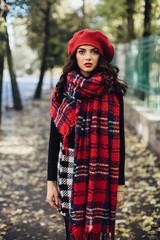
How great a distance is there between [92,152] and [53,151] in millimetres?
384

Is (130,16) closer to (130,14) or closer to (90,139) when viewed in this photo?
(130,14)

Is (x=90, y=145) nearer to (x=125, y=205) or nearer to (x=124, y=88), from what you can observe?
(x=124, y=88)

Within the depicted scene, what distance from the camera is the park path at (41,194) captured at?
3.69 metres

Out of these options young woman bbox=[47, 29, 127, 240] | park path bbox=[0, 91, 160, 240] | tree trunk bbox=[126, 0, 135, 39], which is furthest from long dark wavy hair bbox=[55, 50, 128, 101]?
tree trunk bbox=[126, 0, 135, 39]

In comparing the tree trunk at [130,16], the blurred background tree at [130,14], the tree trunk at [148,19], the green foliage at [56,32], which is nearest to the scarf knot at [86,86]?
the blurred background tree at [130,14]

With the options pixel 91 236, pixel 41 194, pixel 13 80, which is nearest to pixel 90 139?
pixel 91 236

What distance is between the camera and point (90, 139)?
82.0 inches

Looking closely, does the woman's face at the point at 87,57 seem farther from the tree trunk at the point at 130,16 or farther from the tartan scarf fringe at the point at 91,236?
the tree trunk at the point at 130,16

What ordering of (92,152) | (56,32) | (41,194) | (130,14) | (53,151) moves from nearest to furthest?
(92,152), (53,151), (41,194), (130,14), (56,32)

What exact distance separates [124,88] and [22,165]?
14.9 ft

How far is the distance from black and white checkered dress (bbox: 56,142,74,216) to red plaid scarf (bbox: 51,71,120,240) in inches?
4.5

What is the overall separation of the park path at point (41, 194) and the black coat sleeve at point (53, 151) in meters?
1.63

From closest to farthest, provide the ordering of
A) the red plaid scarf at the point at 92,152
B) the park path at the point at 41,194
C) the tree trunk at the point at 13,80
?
the red plaid scarf at the point at 92,152 < the park path at the point at 41,194 < the tree trunk at the point at 13,80

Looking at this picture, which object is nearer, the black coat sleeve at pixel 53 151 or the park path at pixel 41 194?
the black coat sleeve at pixel 53 151
